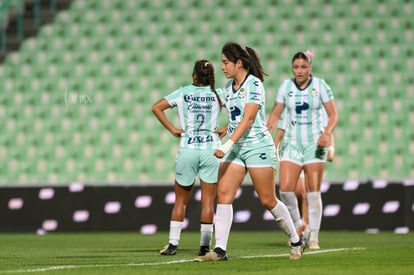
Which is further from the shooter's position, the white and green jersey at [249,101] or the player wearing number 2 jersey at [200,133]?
the player wearing number 2 jersey at [200,133]

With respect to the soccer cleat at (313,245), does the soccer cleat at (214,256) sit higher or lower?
higher

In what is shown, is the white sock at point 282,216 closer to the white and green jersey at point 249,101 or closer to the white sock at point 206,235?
the white and green jersey at point 249,101

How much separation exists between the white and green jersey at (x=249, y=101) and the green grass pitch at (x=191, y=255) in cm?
97

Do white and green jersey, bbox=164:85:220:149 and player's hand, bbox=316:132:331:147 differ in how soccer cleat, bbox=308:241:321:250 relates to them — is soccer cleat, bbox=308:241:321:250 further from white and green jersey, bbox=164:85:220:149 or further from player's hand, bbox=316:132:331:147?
white and green jersey, bbox=164:85:220:149

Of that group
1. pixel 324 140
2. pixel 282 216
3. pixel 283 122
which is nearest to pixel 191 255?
pixel 282 216

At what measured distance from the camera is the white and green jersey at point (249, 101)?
771cm

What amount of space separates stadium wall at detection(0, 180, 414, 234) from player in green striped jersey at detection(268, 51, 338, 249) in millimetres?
4131

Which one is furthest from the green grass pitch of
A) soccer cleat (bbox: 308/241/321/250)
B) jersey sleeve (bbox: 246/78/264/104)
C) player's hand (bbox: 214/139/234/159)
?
jersey sleeve (bbox: 246/78/264/104)

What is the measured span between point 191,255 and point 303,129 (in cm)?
197

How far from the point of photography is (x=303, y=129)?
33.4ft

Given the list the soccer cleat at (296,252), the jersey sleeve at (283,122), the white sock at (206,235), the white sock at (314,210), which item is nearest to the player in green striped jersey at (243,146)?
the soccer cleat at (296,252)

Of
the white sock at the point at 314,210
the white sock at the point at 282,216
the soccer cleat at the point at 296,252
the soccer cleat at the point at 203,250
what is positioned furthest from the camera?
the white sock at the point at 314,210

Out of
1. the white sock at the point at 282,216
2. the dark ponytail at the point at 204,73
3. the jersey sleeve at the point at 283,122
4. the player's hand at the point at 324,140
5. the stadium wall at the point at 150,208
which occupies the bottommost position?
the stadium wall at the point at 150,208

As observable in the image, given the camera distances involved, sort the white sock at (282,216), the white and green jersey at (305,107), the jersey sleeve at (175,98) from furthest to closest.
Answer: the white and green jersey at (305,107)
the jersey sleeve at (175,98)
the white sock at (282,216)
